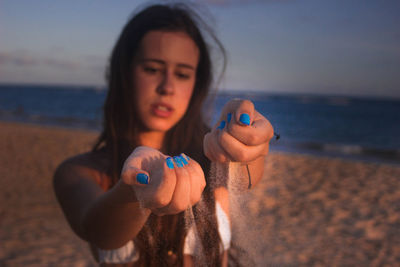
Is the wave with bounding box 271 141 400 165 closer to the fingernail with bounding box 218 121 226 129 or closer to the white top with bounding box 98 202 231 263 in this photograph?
the white top with bounding box 98 202 231 263

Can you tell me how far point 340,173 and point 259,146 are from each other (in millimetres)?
9297

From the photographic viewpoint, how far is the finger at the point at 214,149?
0.67m

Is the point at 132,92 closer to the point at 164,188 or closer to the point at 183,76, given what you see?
the point at 183,76

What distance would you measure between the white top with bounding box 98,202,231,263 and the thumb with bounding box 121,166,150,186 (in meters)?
0.28

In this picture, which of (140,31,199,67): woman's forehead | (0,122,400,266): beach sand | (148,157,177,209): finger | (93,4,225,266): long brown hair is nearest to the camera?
(148,157,177,209): finger

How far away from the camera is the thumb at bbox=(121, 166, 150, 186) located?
0.62m

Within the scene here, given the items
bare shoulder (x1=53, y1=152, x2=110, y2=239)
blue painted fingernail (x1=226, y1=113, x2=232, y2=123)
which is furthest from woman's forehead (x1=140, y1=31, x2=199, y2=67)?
blue painted fingernail (x1=226, y1=113, x2=232, y2=123)

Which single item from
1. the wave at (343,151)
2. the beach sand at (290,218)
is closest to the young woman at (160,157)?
the beach sand at (290,218)

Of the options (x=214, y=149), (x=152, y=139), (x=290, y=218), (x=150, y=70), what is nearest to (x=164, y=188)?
(x=214, y=149)

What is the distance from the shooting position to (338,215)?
5770mm

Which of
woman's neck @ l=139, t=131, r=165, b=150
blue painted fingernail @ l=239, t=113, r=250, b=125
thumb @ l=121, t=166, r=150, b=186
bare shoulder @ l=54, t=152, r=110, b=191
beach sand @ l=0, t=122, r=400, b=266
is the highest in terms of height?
blue painted fingernail @ l=239, t=113, r=250, b=125

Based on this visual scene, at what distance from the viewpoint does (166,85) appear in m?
1.42

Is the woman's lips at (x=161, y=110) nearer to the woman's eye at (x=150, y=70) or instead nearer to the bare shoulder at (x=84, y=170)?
the woman's eye at (x=150, y=70)

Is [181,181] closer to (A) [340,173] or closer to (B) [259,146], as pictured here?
(B) [259,146]
